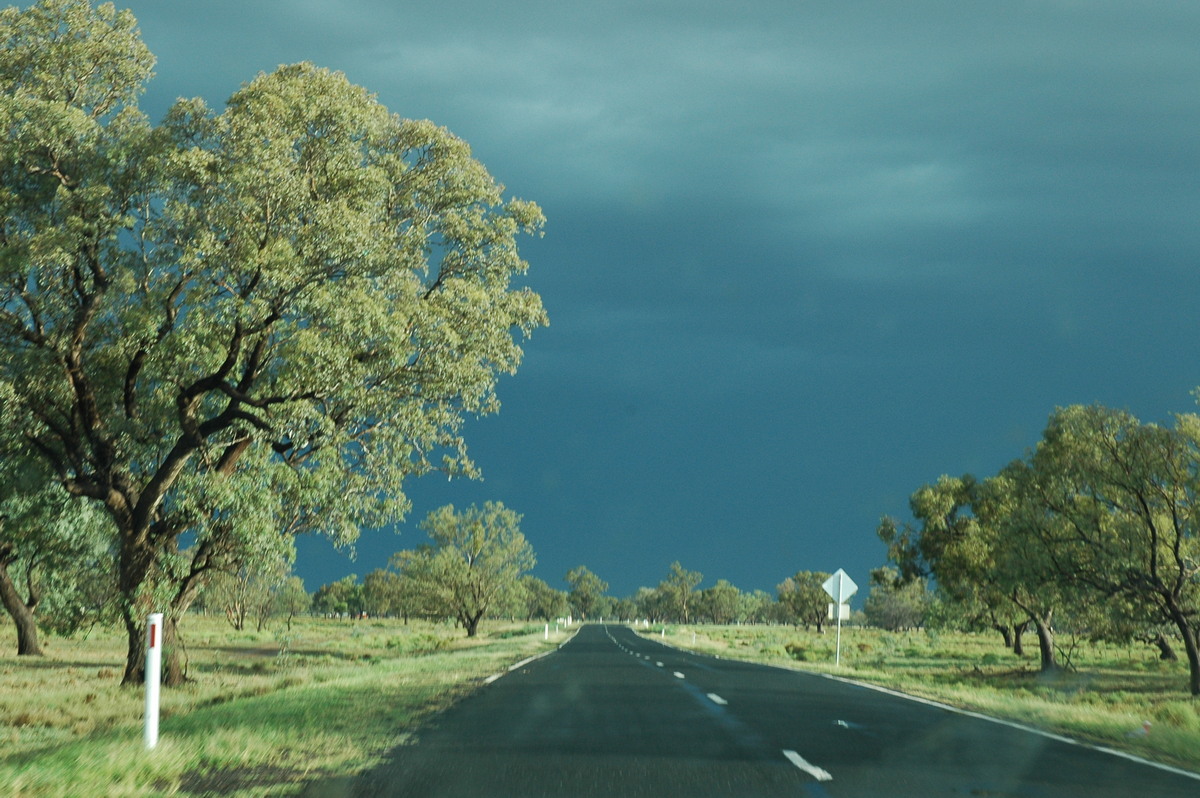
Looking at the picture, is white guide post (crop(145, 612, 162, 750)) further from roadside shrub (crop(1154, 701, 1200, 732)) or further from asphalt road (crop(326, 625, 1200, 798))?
roadside shrub (crop(1154, 701, 1200, 732))

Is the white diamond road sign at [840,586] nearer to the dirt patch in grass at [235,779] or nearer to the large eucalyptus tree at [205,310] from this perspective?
the large eucalyptus tree at [205,310]

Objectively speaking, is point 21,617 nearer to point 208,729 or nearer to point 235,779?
point 208,729

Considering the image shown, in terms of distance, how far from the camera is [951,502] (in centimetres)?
5075

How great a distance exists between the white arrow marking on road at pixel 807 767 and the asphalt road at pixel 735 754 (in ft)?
0.10

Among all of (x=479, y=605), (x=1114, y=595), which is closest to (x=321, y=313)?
(x=1114, y=595)

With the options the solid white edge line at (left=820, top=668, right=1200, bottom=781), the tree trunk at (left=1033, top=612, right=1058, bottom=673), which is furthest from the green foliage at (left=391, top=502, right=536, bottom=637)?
the solid white edge line at (left=820, top=668, right=1200, bottom=781)

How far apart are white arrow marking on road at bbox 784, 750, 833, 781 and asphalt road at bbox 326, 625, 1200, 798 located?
30 mm

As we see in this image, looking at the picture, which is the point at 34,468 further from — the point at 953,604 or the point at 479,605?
the point at 479,605

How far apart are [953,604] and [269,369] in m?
39.2

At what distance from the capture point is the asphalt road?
8.85m

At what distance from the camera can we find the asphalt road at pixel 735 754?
8.85 m

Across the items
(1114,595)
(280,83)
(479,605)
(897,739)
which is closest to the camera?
(897,739)

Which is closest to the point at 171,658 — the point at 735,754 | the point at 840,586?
the point at 735,754

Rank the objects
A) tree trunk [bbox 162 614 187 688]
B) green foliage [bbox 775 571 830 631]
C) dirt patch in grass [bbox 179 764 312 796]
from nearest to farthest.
Answer: dirt patch in grass [bbox 179 764 312 796]
tree trunk [bbox 162 614 187 688]
green foliage [bbox 775 571 830 631]
